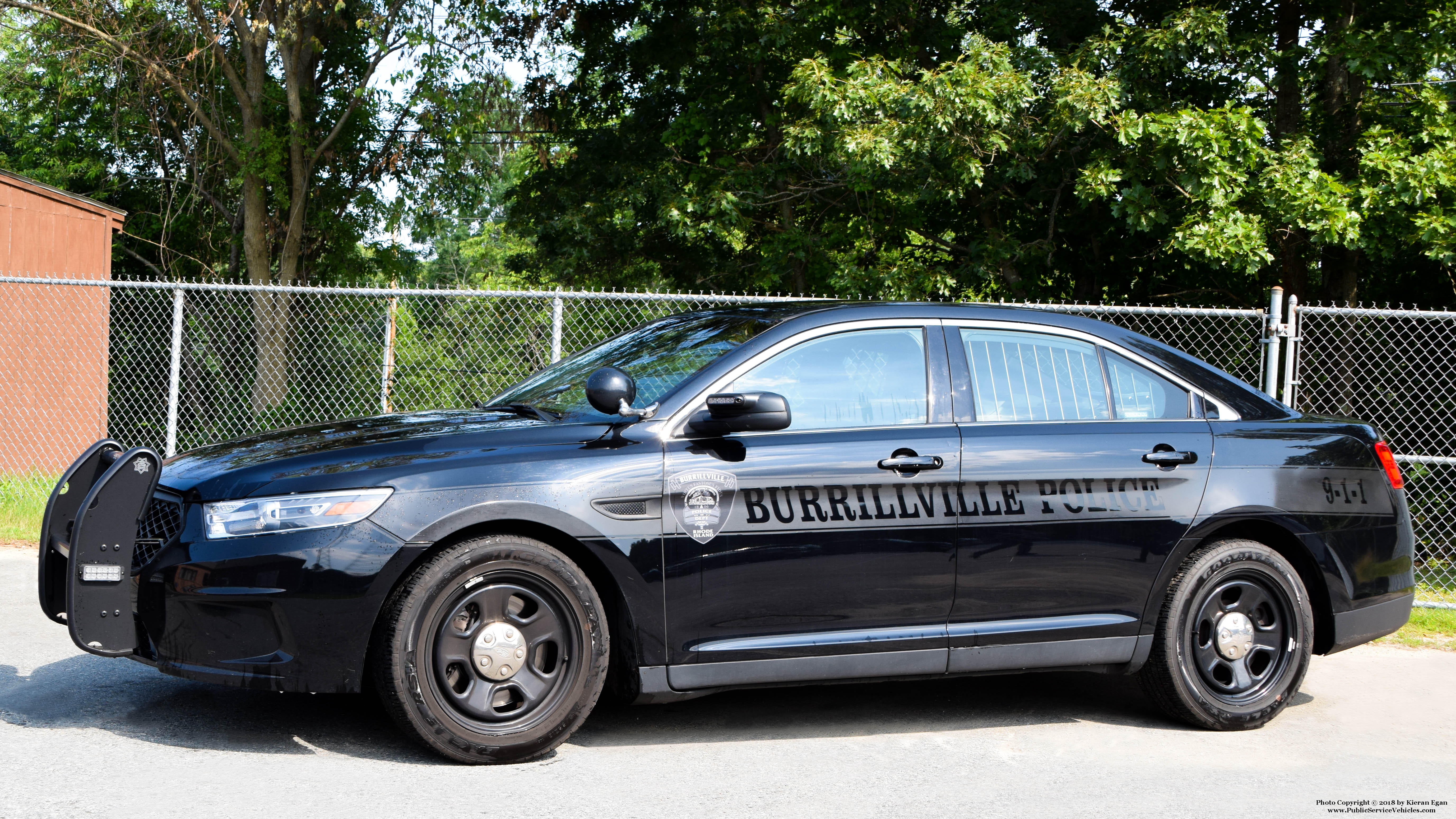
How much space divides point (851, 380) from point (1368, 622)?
8.25 ft

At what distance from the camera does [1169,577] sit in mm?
5035

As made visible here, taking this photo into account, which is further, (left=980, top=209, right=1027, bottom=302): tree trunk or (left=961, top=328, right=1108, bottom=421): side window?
(left=980, top=209, right=1027, bottom=302): tree trunk

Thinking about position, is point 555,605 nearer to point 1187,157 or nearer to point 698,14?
point 1187,157

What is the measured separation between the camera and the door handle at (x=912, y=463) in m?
4.64

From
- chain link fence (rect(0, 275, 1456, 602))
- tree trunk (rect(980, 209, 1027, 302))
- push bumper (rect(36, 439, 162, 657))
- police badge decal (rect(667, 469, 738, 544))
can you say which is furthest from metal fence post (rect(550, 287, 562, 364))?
tree trunk (rect(980, 209, 1027, 302))

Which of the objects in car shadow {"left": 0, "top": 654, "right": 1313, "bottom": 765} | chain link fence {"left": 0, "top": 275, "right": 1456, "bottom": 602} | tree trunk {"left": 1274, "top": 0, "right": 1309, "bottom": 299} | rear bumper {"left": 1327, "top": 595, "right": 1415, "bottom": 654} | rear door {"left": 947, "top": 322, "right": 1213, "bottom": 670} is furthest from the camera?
tree trunk {"left": 1274, "top": 0, "right": 1309, "bottom": 299}

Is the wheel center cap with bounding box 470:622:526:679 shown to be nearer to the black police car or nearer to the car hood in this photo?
the black police car

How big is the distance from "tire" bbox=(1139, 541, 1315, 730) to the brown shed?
15.0m

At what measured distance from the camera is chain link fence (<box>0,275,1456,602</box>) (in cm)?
878

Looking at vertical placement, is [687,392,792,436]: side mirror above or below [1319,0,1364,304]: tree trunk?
below

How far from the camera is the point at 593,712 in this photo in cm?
508

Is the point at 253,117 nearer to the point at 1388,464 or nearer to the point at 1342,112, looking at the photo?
the point at 1342,112

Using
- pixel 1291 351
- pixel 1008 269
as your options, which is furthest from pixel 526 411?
pixel 1008 269

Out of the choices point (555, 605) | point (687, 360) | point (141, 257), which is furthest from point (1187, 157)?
point (141, 257)
